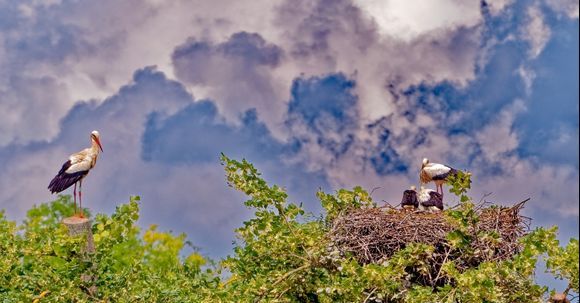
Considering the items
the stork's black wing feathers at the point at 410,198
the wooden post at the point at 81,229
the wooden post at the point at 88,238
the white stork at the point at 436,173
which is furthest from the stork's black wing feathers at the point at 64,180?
the white stork at the point at 436,173

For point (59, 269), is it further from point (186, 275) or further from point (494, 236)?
point (494, 236)

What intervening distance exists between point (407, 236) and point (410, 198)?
1521 millimetres

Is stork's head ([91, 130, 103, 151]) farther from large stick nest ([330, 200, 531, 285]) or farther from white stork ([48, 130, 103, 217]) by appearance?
large stick nest ([330, 200, 531, 285])

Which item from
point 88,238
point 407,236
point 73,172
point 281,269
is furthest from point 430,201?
point 73,172

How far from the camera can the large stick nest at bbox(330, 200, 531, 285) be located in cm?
878

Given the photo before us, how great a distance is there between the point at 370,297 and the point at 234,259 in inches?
75.5

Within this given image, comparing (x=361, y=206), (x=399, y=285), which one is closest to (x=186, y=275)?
(x=361, y=206)

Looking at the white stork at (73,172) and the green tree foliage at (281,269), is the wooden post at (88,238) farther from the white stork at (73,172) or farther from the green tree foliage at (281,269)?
the white stork at (73,172)

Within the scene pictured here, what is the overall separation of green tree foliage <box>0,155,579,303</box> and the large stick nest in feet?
0.50

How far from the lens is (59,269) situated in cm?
929

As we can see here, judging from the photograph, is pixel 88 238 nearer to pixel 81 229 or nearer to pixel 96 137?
pixel 81 229

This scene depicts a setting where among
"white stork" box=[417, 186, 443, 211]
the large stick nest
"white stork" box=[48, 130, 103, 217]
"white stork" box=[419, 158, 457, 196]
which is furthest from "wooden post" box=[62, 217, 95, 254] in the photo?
"white stork" box=[419, 158, 457, 196]

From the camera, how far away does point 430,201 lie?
10359 millimetres

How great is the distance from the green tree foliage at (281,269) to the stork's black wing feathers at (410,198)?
0.90 metres
